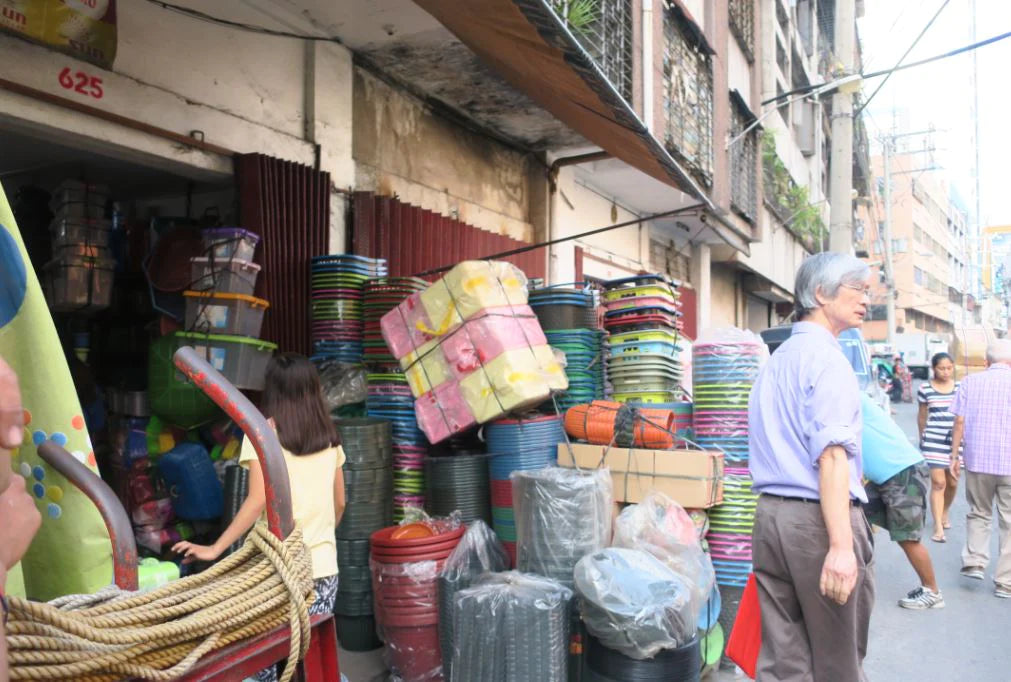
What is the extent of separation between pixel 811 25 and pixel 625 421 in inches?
1046

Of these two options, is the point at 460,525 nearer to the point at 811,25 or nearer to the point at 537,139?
the point at 537,139

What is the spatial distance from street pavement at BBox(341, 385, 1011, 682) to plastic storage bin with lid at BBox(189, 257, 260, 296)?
8.24 ft

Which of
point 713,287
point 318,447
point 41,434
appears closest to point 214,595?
point 41,434

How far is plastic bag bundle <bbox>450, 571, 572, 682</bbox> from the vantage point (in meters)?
3.60

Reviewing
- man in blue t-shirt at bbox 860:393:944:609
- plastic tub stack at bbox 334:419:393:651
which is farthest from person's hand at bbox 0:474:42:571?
man in blue t-shirt at bbox 860:393:944:609

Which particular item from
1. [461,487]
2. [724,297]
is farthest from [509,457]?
[724,297]

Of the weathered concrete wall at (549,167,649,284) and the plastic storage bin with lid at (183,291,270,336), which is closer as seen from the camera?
the plastic storage bin with lid at (183,291,270,336)

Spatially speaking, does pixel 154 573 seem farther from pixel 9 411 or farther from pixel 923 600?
pixel 923 600

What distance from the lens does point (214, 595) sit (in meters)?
1.23

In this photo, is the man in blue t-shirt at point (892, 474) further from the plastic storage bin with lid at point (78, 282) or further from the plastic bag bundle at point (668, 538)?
the plastic storage bin with lid at point (78, 282)

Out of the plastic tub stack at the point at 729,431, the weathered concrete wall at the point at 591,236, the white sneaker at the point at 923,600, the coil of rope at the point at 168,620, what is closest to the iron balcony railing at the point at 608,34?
the weathered concrete wall at the point at 591,236

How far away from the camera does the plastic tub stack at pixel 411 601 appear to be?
13.9ft

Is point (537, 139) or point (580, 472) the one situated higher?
point (537, 139)

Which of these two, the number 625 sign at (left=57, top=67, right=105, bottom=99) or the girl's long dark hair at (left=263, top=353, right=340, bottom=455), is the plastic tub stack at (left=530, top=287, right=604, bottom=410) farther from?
the number 625 sign at (left=57, top=67, right=105, bottom=99)
